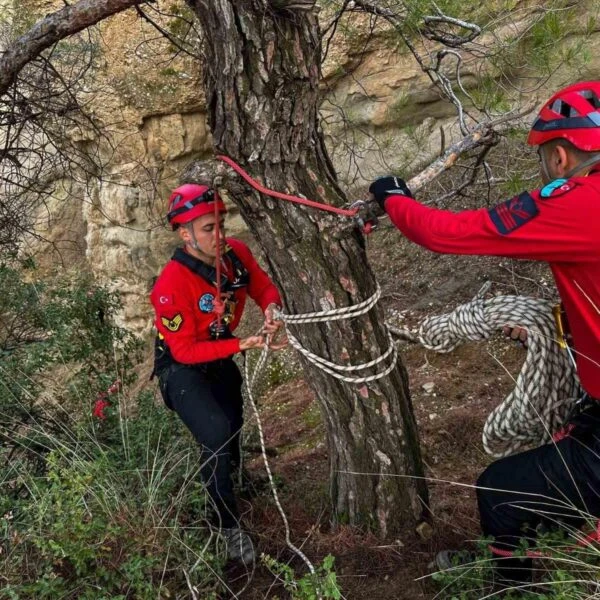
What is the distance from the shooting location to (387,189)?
8.64 feet

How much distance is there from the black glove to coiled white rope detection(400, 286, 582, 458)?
634 mm

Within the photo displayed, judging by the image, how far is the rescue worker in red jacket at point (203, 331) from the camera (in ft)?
10.7

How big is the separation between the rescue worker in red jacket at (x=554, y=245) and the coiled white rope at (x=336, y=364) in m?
0.54

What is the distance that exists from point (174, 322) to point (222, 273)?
0.38 meters

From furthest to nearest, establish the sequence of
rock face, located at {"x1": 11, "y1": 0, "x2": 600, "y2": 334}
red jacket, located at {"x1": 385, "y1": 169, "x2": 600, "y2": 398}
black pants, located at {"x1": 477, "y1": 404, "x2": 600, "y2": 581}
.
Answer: rock face, located at {"x1": 11, "y1": 0, "x2": 600, "y2": 334}
black pants, located at {"x1": 477, "y1": 404, "x2": 600, "y2": 581}
red jacket, located at {"x1": 385, "y1": 169, "x2": 600, "y2": 398}

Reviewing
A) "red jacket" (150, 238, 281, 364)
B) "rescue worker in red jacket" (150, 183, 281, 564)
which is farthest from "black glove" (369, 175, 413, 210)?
"red jacket" (150, 238, 281, 364)

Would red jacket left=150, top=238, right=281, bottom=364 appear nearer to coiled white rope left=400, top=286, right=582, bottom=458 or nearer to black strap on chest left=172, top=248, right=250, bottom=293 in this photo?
black strap on chest left=172, top=248, right=250, bottom=293

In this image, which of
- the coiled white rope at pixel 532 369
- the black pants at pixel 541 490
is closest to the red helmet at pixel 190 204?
the coiled white rope at pixel 532 369

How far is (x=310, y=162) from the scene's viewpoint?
2.84 metres

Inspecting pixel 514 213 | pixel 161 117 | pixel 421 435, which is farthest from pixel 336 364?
pixel 161 117

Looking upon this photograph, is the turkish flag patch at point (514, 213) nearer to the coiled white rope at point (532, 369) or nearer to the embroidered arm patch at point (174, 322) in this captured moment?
the coiled white rope at point (532, 369)

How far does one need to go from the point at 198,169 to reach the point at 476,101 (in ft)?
7.00

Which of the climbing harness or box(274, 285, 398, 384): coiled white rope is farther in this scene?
box(274, 285, 398, 384): coiled white rope

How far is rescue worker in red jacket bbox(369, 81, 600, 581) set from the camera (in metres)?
2.21
